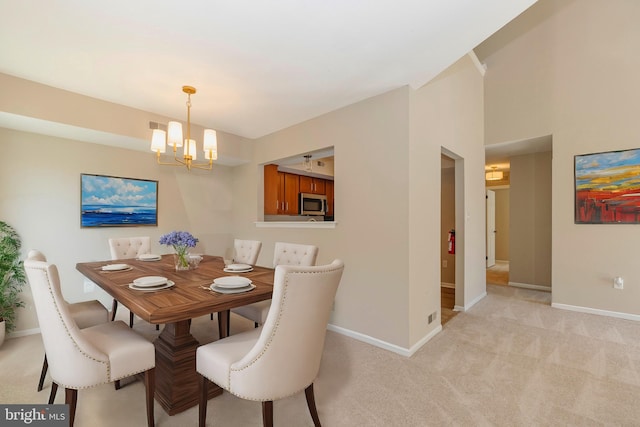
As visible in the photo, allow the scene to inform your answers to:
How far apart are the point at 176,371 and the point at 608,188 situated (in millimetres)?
5161

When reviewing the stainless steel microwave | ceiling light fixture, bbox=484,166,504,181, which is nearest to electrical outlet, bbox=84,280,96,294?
the stainless steel microwave

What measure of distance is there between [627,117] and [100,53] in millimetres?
5690

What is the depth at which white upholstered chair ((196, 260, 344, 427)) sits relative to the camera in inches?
50.6

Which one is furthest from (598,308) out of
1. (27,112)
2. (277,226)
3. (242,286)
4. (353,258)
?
(27,112)

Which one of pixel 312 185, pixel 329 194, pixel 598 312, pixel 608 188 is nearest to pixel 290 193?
pixel 312 185

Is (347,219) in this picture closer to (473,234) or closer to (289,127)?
(289,127)

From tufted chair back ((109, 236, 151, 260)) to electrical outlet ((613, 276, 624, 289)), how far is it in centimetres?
585

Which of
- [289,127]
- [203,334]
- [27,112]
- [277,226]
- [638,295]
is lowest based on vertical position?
[203,334]

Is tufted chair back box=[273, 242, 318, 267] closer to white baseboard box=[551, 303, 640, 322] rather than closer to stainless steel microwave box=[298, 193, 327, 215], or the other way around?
stainless steel microwave box=[298, 193, 327, 215]

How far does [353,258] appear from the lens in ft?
9.82

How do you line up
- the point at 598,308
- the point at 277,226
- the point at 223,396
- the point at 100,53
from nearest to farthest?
the point at 223,396, the point at 100,53, the point at 598,308, the point at 277,226

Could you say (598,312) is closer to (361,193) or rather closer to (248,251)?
(361,193)

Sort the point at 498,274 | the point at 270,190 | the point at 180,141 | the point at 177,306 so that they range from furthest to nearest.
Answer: the point at 498,274 < the point at 270,190 < the point at 180,141 < the point at 177,306

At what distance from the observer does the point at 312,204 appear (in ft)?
18.7
